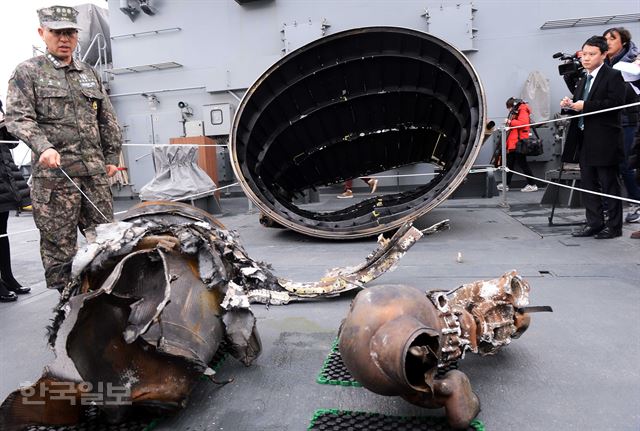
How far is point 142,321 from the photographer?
1649 millimetres

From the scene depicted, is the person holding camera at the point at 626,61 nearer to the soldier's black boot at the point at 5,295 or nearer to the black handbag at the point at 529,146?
the black handbag at the point at 529,146

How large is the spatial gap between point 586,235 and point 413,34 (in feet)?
8.61

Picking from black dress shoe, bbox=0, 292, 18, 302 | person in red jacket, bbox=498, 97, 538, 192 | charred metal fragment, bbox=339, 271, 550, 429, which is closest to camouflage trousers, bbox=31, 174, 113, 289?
black dress shoe, bbox=0, 292, 18, 302

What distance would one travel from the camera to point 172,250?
6.23 ft

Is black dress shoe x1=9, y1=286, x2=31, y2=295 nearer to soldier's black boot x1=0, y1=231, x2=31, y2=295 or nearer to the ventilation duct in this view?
soldier's black boot x1=0, y1=231, x2=31, y2=295

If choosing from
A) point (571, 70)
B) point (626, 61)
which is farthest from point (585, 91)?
point (571, 70)

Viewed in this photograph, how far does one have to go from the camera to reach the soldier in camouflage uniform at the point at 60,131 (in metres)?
2.64

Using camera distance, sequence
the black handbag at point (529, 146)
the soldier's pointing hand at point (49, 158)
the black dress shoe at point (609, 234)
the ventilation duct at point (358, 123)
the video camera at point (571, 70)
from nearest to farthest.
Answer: the soldier's pointing hand at point (49, 158)
the black dress shoe at point (609, 234)
the ventilation duct at point (358, 123)
the video camera at point (571, 70)
the black handbag at point (529, 146)

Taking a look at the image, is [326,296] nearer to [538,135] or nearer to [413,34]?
[413,34]

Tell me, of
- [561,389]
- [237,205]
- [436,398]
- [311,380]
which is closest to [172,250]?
[311,380]

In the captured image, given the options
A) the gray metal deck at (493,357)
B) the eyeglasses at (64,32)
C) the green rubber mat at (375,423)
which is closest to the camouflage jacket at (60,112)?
the eyeglasses at (64,32)

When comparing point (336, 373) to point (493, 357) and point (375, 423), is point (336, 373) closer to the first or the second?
point (375, 423)

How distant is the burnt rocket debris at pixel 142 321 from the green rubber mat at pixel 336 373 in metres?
0.32

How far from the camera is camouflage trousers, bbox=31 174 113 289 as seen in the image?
2.76 m
